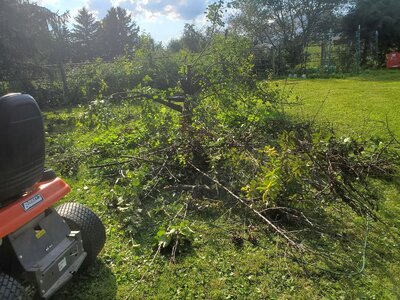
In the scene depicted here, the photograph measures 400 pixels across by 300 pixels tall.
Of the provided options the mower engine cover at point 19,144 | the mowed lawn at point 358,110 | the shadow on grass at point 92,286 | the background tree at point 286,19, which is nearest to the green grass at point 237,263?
the shadow on grass at point 92,286

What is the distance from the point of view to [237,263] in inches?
110

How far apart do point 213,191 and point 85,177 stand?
183cm

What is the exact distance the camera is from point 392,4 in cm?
2286

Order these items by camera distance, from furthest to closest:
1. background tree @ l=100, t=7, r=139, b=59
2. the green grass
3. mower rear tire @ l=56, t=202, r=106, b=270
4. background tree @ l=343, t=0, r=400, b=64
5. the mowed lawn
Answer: background tree @ l=100, t=7, r=139, b=59, background tree @ l=343, t=0, r=400, b=64, the mowed lawn, mower rear tire @ l=56, t=202, r=106, b=270, the green grass

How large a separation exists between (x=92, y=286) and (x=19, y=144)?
49.1 inches

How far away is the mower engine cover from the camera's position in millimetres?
1820

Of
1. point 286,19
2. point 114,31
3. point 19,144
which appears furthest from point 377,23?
point 114,31

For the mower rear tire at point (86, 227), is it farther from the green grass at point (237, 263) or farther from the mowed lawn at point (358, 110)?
the mowed lawn at point (358, 110)

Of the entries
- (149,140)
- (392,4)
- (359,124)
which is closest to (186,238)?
(149,140)

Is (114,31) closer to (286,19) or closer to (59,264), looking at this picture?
(286,19)

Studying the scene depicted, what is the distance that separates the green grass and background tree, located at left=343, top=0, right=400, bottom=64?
18990mm

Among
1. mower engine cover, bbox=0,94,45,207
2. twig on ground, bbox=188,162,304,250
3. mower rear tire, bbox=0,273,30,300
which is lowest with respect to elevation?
twig on ground, bbox=188,162,304,250

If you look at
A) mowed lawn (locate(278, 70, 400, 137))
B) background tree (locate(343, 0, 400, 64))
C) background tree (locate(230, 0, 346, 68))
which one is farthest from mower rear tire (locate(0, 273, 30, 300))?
background tree (locate(230, 0, 346, 68))

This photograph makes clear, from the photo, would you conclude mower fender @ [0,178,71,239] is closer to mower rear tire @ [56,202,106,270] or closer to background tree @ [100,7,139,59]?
mower rear tire @ [56,202,106,270]
